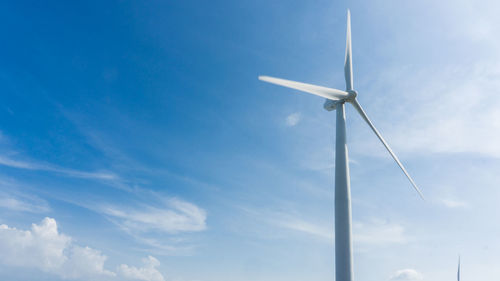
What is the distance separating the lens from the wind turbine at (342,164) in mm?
35188

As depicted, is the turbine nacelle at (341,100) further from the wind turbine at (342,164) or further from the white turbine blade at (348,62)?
the white turbine blade at (348,62)

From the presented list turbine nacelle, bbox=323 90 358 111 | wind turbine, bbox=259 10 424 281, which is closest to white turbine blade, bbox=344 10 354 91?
wind turbine, bbox=259 10 424 281

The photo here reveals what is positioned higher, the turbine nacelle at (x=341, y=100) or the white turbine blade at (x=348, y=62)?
the white turbine blade at (x=348, y=62)

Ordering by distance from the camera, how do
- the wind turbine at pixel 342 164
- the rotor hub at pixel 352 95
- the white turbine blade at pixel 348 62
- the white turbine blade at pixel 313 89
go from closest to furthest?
the wind turbine at pixel 342 164 → the white turbine blade at pixel 313 89 → the rotor hub at pixel 352 95 → the white turbine blade at pixel 348 62

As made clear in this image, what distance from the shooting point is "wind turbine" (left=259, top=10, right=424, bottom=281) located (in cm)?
3519

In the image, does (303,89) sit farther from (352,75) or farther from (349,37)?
(349,37)

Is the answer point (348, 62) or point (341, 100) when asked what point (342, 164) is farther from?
point (348, 62)

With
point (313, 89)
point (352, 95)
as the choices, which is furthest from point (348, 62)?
point (313, 89)

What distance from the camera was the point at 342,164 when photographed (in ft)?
131

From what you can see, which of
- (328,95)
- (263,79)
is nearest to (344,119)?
(328,95)

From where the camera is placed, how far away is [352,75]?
171ft

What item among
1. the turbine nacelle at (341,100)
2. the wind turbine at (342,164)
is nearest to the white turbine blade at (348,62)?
the wind turbine at (342,164)

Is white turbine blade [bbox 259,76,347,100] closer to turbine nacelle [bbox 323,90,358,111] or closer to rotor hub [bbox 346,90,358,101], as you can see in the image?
turbine nacelle [bbox 323,90,358,111]

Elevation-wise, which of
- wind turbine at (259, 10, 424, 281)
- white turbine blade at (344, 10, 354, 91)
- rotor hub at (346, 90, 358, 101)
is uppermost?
white turbine blade at (344, 10, 354, 91)
